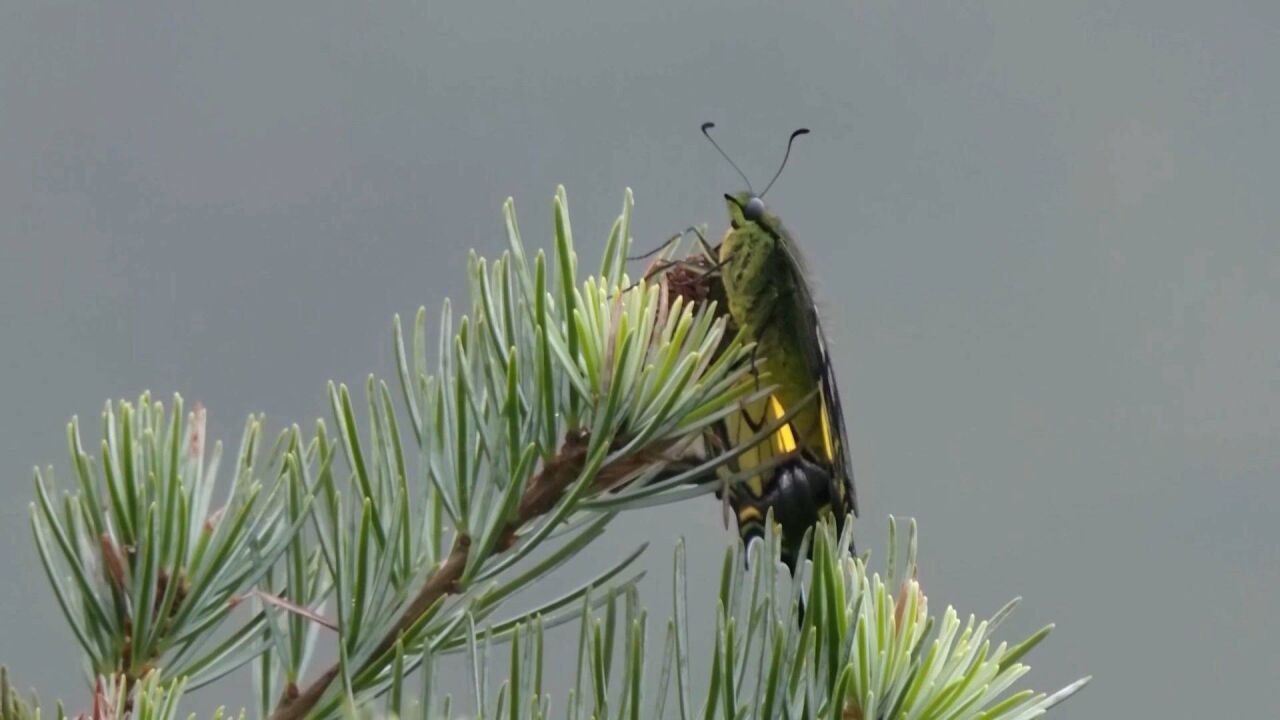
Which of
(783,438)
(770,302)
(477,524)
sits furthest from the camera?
(783,438)

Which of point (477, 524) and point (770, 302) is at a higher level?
point (770, 302)

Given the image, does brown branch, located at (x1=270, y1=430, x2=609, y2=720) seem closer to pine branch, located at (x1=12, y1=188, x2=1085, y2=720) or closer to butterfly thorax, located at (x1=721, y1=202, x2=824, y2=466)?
pine branch, located at (x1=12, y1=188, x2=1085, y2=720)

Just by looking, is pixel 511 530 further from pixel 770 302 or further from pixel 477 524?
pixel 770 302

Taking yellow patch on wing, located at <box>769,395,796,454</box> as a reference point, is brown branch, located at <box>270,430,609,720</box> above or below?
below

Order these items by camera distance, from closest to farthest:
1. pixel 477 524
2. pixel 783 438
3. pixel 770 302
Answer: pixel 477 524
pixel 770 302
pixel 783 438

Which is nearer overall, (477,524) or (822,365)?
(477,524)

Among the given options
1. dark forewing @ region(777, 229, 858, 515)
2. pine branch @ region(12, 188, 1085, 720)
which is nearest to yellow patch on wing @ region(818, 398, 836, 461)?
dark forewing @ region(777, 229, 858, 515)

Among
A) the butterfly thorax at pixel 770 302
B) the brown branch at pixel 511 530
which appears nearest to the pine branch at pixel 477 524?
the brown branch at pixel 511 530

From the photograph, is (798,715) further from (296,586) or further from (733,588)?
(296,586)

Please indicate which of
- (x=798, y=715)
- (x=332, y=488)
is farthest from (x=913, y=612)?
(x=332, y=488)

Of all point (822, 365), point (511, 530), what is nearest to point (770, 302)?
point (822, 365)
